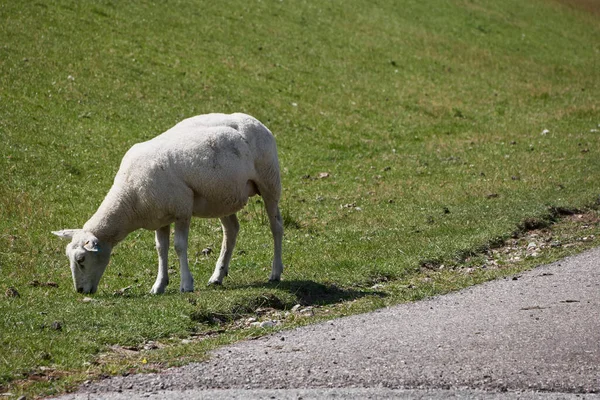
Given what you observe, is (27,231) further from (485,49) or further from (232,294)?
(485,49)

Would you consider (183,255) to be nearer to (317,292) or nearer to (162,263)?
(162,263)

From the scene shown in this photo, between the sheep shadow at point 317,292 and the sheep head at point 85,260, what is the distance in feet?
6.16

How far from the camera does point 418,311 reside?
33.3ft

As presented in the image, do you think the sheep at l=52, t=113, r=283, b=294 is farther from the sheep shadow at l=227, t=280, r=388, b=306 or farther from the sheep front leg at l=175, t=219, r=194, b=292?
the sheep shadow at l=227, t=280, r=388, b=306

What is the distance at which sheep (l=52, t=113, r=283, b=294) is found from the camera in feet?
38.1

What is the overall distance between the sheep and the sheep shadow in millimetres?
662

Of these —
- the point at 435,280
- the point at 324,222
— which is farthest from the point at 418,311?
the point at 324,222

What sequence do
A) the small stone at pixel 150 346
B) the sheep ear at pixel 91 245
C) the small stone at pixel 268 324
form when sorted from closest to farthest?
the small stone at pixel 150 346 < the small stone at pixel 268 324 < the sheep ear at pixel 91 245

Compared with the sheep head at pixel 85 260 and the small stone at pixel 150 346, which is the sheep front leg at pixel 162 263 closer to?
the sheep head at pixel 85 260

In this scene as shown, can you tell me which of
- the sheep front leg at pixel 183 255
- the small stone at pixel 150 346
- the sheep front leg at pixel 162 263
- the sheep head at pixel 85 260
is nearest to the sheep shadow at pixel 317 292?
the sheep front leg at pixel 183 255

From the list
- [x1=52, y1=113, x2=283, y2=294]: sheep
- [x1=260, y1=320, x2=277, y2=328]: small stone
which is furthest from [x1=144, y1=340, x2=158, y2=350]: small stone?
[x1=52, y1=113, x2=283, y2=294]: sheep

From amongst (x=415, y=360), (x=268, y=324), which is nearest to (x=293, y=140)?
(x=268, y=324)

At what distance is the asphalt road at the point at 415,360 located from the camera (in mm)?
7445

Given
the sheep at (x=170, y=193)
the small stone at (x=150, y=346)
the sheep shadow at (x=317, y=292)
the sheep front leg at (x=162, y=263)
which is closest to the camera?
the small stone at (x=150, y=346)
